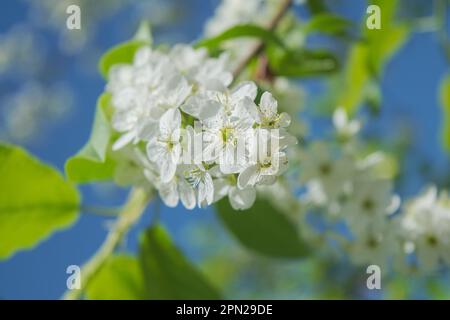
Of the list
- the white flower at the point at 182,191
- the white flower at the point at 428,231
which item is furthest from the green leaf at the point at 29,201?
the white flower at the point at 428,231

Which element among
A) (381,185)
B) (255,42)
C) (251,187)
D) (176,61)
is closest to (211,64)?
(176,61)

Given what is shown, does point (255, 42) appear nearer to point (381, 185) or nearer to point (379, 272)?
point (381, 185)

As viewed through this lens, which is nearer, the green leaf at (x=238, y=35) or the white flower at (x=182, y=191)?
the white flower at (x=182, y=191)

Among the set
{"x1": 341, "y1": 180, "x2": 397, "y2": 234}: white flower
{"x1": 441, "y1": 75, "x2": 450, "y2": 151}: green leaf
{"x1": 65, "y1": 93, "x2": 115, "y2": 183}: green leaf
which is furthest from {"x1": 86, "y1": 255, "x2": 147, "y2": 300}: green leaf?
{"x1": 441, "y1": 75, "x2": 450, "y2": 151}: green leaf

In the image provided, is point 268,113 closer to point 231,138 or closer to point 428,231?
point 231,138

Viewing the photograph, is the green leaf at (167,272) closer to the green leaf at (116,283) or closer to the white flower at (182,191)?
the green leaf at (116,283)

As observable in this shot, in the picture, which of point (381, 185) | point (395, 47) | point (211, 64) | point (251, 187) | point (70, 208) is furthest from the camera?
point (395, 47)

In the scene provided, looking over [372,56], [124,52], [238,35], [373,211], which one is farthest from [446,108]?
[124,52]

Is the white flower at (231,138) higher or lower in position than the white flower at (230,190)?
higher
